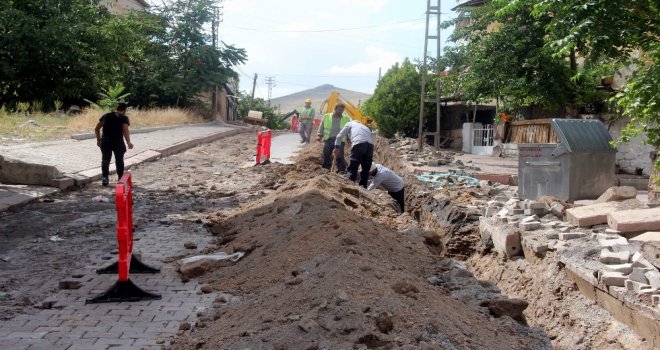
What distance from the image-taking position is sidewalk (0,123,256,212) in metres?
10.7

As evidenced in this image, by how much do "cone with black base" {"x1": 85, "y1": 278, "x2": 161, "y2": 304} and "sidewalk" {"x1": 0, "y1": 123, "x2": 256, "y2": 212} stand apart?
15.6 ft

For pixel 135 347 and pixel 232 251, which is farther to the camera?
pixel 232 251

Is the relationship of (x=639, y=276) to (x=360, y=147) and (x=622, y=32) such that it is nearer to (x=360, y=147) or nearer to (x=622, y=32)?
(x=622, y=32)

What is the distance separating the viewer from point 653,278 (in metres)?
5.09

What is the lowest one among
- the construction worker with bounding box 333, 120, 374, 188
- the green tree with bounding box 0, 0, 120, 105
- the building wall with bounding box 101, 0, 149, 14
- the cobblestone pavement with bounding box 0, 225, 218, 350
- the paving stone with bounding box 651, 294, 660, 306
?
the cobblestone pavement with bounding box 0, 225, 218, 350

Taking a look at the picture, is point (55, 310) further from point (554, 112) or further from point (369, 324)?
point (554, 112)

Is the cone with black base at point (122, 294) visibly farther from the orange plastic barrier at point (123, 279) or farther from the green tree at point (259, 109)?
the green tree at point (259, 109)

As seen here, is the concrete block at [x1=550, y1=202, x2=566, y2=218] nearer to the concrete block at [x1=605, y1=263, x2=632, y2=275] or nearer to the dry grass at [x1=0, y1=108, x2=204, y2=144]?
the concrete block at [x1=605, y1=263, x2=632, y2=275]

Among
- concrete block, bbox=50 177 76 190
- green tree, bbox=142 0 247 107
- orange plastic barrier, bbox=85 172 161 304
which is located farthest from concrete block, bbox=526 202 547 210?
green tree, bbox=142 0 247 107

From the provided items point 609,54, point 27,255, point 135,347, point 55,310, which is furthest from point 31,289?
point 609,54

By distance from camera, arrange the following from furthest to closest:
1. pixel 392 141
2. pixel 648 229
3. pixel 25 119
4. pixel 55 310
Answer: pixel 392 141 → pixel 25 119 → pixel 648 229 → pixel 55 310

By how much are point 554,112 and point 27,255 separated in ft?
55.6

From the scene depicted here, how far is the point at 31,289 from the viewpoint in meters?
5.45

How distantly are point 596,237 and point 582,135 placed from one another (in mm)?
3750
